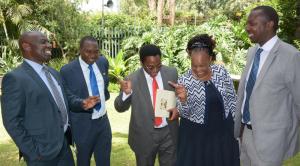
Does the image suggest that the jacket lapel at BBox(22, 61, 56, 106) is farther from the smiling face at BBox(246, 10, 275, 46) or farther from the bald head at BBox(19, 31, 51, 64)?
the smiling face at BBox(246, 10, 275, 46)

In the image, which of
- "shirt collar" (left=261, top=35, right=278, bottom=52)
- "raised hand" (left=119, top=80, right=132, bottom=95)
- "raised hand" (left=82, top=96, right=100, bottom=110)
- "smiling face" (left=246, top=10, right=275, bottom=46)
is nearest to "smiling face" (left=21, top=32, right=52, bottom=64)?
"raised hand" (left=82, top=96, right=100, bottom=110)

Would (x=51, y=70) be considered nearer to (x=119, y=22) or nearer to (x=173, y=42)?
(x=173, y=42)

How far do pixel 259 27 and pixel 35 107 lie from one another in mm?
2347

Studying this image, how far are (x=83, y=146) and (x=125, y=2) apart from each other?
155 feet

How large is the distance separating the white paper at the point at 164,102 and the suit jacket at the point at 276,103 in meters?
0.90

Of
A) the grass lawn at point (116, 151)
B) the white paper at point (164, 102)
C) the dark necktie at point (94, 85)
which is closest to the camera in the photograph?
the white paper at point (164, 102)

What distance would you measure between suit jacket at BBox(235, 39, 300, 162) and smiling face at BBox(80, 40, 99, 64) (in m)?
2.12

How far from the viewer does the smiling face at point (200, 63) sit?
13.3ft

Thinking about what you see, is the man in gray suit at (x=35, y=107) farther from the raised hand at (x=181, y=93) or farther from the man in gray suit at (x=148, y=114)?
the raised hand at (x=181, y=93)

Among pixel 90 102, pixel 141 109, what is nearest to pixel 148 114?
pixel 141 109

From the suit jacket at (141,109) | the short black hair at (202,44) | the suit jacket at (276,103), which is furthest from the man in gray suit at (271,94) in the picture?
the suit jacket at (141,109)

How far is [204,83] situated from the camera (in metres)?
4.16

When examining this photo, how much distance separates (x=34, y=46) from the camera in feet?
13.1

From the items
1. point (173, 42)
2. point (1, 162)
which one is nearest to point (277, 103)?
point (1, 162)
